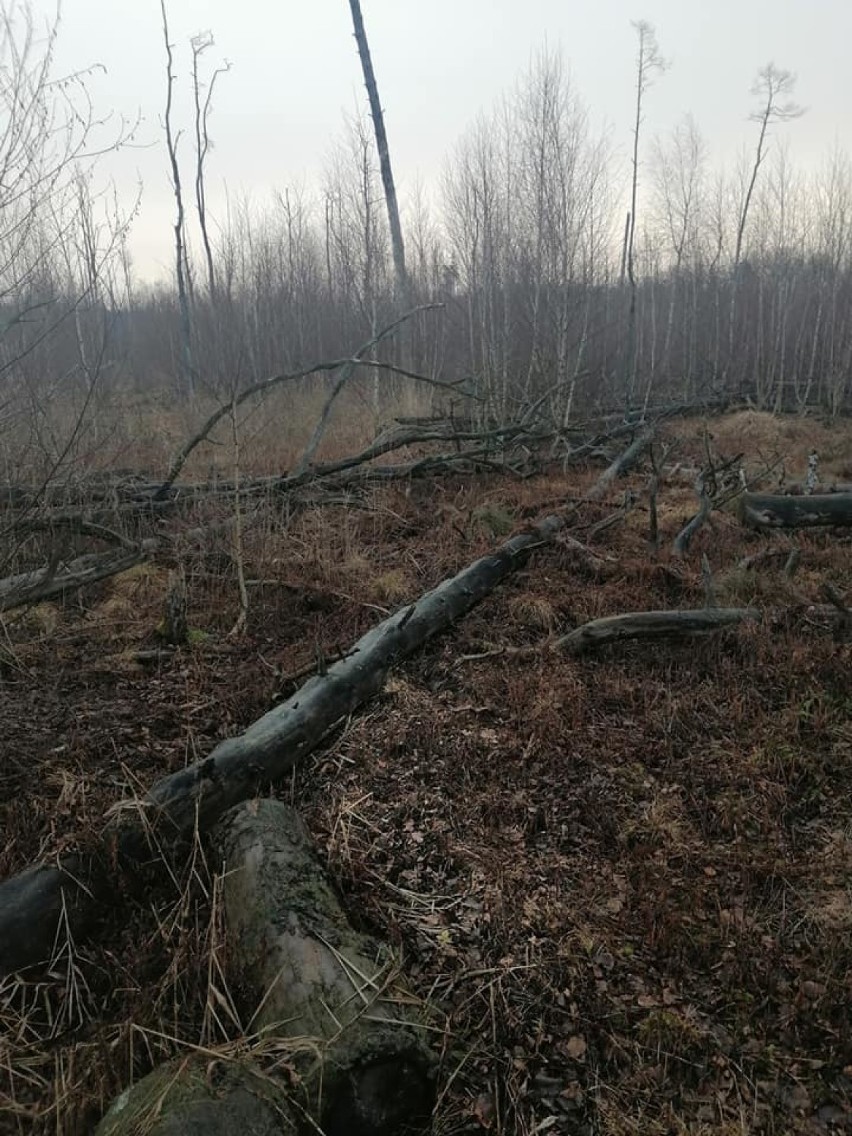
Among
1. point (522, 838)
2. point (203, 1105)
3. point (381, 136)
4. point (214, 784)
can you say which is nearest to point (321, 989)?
point (203, 1105)

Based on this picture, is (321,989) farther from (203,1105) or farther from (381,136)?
(381,136)

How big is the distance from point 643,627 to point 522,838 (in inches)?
80.1

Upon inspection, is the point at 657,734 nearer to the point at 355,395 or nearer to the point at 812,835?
the point at 812,835

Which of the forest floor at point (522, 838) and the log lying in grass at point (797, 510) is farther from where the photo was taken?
the log lying in grass at point (797, 510)

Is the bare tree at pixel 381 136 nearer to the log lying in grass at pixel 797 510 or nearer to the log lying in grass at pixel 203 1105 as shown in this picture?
the log lying in grass at pixel 797 510

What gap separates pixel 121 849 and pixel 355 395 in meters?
15.0

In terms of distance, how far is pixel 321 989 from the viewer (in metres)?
2.26

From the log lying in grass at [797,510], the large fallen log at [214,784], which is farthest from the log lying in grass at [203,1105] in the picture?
the log lying in grass at [797,510]

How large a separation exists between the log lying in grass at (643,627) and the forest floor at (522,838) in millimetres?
125

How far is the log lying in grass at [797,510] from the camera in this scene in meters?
6.21

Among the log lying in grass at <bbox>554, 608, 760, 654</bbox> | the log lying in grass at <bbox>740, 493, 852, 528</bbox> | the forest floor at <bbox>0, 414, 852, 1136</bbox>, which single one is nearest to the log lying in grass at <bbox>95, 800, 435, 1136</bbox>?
the forest floor at <bbox>0, 414, 852, 1136</bbox>

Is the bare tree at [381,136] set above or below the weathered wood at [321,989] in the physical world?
above

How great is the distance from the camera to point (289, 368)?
814 inches

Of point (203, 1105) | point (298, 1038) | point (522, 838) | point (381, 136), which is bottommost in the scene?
point (522, 838)
